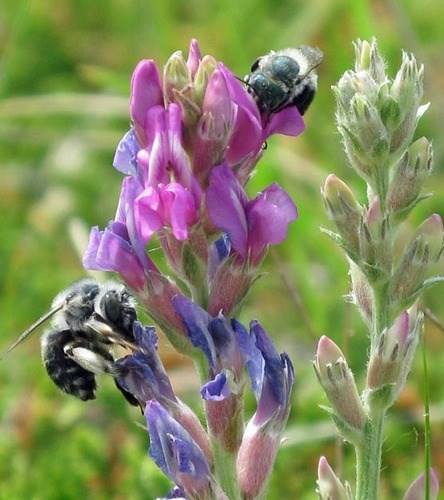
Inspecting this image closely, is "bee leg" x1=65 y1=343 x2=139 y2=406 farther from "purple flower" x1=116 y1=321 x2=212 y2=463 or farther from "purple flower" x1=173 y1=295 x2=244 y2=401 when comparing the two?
"purple flower" x1=173 y1=295 x2=244 y2=401

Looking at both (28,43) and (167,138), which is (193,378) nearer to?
(167,138)

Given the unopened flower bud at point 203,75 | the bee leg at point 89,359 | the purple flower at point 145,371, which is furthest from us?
the bee leg at point 89,359

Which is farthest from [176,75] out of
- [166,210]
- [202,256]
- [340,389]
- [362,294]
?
[340,389]

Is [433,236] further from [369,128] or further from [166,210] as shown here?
[166,210]

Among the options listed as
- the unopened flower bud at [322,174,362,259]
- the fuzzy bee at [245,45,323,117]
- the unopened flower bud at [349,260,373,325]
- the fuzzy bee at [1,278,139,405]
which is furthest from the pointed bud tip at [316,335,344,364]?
the fuzzy bee at [245,45,323,117]

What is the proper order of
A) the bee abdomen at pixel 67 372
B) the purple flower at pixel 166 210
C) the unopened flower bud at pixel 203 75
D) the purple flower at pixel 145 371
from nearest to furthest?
the purple flower at pixel 166 210 → the unopened flower bud at pixel 203 75 → the purple flower at pixel 145 371 → the bee abdomen at pixel 67 372

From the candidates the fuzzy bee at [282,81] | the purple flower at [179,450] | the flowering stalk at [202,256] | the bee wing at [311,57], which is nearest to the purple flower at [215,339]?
the flowering stalk at [202,256]

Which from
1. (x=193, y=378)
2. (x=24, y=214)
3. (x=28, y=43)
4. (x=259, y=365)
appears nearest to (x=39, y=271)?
(x=24, y=214)

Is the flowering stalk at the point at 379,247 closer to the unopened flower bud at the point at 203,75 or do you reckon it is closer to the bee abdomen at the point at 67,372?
the unopened flower bud at the point at 203,75
